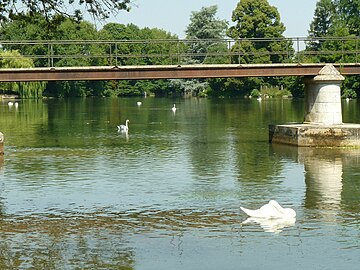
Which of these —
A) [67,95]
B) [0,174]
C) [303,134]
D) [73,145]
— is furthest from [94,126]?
[67,95]

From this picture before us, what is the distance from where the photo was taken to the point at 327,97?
4234 centimetres

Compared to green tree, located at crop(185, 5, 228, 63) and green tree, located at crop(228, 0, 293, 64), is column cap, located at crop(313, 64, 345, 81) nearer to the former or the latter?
green tree, located at crop(228, 0, 293, 64)

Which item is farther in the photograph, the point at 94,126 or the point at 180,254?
the point at 94,126

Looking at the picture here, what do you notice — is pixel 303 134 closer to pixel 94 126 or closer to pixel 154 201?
pixel 154 201

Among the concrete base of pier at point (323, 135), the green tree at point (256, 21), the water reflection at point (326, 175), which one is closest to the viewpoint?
the water reflection at point (326, 175)

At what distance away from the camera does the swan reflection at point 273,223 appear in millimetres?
21016

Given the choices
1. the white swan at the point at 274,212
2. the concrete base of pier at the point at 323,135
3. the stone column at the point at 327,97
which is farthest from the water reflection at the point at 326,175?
the stone column at the point at 327,97

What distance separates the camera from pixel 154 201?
25.6 meters

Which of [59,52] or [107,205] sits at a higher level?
[59,52]

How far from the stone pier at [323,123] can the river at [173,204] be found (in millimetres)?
904

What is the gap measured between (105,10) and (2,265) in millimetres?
6055

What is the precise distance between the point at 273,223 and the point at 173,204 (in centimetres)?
427

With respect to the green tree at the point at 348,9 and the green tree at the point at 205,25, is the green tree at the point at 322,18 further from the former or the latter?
the green tree at the point at 205,25

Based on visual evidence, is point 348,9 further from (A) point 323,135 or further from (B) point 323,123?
(A) point 323,135
